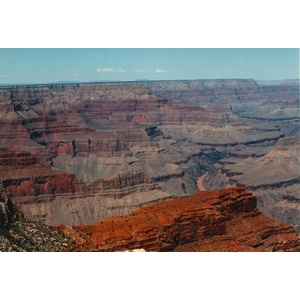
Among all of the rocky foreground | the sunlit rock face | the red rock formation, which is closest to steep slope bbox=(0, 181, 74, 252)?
the rocky foreground

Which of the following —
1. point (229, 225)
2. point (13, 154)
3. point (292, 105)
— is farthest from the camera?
point (292, 105)

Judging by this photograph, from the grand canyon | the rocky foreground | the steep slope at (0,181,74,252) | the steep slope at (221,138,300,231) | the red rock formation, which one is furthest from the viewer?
the steep slope at (221,138,300,231)

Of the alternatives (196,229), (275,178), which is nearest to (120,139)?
(275,178)

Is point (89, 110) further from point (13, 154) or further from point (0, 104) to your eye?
point (13, 154)

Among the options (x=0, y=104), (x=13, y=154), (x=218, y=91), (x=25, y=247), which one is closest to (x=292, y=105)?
(x=218, y=91)

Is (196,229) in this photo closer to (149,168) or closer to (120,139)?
(149,168)

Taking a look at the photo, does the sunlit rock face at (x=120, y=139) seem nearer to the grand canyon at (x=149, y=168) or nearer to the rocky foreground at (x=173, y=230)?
the grand canyon at (x=149, y=168)

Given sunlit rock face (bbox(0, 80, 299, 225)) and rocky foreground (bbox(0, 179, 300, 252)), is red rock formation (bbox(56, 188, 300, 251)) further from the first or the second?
sunlit rock face (bbox(0, 80, 299, 225))
